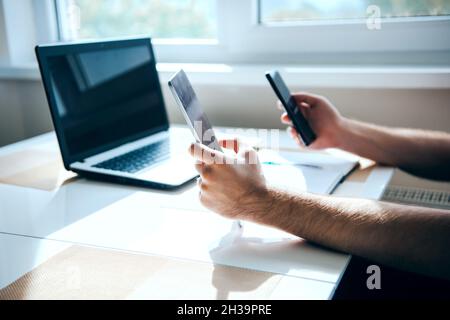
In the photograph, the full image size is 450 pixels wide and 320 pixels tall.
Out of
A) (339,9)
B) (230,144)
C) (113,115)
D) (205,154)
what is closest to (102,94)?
(113,115)

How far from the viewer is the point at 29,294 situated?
1.93 feet

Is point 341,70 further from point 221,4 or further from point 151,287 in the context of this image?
point 151,287

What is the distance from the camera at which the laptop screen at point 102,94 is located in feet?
3.36

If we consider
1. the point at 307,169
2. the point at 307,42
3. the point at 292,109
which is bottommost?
the point at 307,169

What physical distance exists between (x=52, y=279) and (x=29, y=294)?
4cm

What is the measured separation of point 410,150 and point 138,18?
1.06 metres

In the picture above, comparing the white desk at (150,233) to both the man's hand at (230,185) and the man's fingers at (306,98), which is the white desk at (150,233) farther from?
the man's fingers at (306,98)

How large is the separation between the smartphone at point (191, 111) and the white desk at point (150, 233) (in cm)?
13

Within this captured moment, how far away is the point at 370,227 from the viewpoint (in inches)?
27.7

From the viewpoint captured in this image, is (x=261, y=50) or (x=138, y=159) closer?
(x=138, y=159)

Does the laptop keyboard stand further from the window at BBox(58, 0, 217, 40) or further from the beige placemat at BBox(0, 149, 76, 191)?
the window at BBox(58, 0, 217, 40)

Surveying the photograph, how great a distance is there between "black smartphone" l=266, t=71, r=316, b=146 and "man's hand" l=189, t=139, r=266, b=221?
1.16ft

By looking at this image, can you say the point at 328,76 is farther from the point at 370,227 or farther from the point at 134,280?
the point at 134,280

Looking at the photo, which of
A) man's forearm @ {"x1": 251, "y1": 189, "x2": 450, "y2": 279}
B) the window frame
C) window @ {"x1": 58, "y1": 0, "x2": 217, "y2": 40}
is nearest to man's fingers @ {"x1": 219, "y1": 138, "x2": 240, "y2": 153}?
man's forearm @ {"x1": 251, "y1": 189, "x2": 450, "y2": 279}
